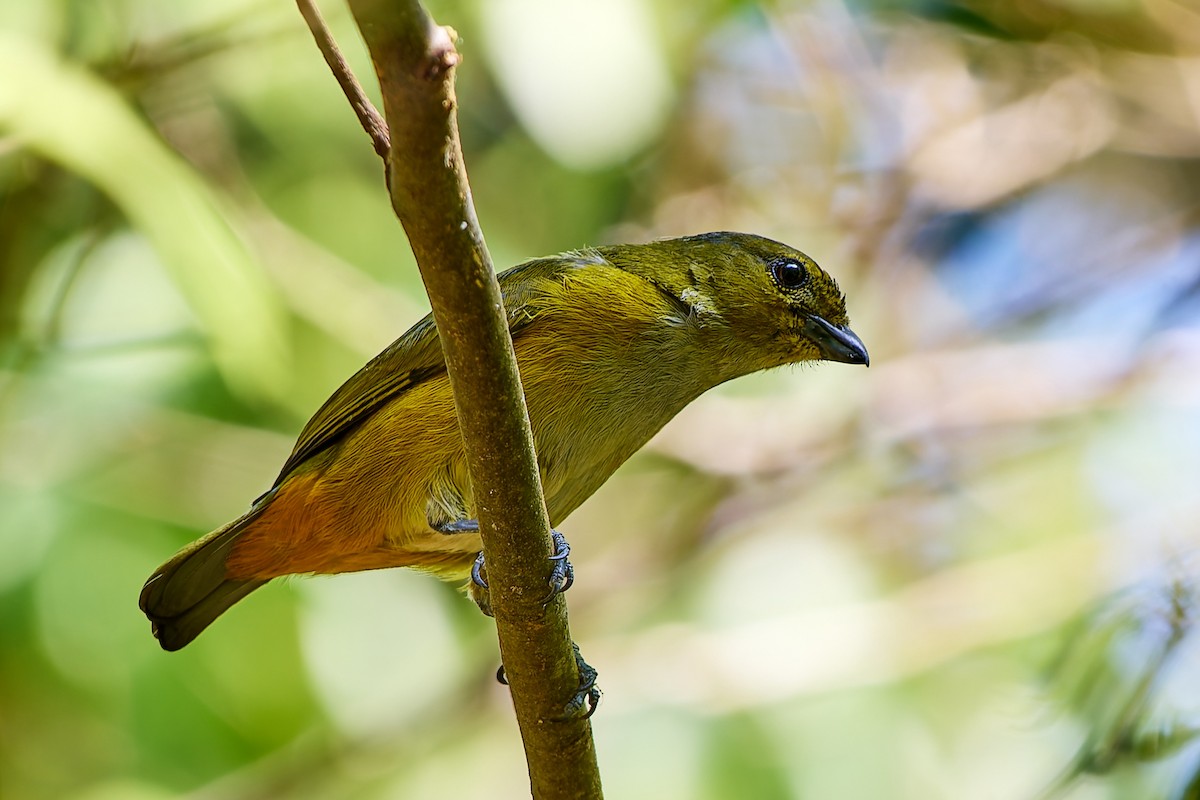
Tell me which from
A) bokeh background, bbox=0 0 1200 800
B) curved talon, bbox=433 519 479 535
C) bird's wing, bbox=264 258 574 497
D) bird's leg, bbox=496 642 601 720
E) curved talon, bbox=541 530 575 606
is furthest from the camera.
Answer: bokeh background, bbox=0 0 1200 800

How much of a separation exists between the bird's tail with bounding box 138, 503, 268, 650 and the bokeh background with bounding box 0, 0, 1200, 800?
100 cm

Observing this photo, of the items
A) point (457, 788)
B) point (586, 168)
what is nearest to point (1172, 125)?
point (586, 168)

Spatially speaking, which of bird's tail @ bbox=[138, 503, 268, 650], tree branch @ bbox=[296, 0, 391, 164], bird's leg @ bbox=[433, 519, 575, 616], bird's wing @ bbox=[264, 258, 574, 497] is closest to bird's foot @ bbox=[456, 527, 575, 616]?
bird's leg @ bbox=[433, 519, 575, 616]

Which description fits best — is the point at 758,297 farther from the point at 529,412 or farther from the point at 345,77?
the point at 345,77

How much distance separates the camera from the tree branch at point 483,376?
5.91 ft

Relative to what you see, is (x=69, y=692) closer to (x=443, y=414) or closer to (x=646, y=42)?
(x=443, y=414)

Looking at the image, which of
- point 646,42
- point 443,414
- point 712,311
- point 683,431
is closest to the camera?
point 443,414

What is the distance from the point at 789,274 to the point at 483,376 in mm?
1860

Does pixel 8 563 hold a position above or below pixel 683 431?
below

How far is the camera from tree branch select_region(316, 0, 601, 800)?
1.80 m

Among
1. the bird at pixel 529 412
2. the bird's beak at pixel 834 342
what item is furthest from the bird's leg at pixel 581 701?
the bird's beak at pixel 834 342

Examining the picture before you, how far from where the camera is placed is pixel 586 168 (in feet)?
17.7

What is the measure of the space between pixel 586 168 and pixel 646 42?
651 mm

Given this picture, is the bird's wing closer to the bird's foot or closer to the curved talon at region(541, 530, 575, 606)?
the bird's foot
